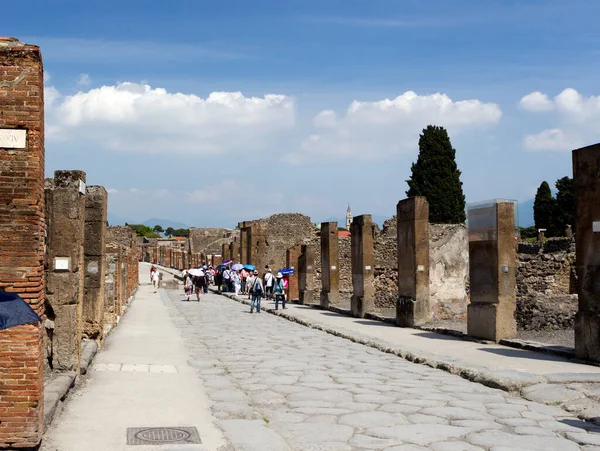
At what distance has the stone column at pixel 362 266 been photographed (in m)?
18.3

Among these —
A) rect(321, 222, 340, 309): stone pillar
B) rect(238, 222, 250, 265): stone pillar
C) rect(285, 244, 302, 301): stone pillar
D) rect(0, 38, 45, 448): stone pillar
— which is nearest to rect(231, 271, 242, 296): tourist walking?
rect(238, 222, 250, 265): stone pillar

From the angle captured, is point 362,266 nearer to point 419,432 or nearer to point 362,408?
point 362,408

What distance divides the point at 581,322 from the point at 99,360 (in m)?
6.41

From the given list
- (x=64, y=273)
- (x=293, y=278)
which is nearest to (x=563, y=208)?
(x=293, y=278)

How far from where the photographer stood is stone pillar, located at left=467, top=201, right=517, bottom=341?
38.9 ft

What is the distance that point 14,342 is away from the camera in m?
5.14

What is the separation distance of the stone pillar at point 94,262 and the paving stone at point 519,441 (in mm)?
6906

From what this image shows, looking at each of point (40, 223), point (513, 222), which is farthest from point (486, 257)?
point (40, 223)

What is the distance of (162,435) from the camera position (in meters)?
5.68

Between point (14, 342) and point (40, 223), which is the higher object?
point (40, 223)

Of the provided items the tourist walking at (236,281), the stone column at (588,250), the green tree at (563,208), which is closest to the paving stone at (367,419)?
the stone column at (588,250)

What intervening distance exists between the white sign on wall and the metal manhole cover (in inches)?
89.6

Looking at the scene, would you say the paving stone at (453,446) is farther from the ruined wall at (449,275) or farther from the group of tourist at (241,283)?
the group of tourist at (241,283)

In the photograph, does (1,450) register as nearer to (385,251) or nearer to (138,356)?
(138,356)
